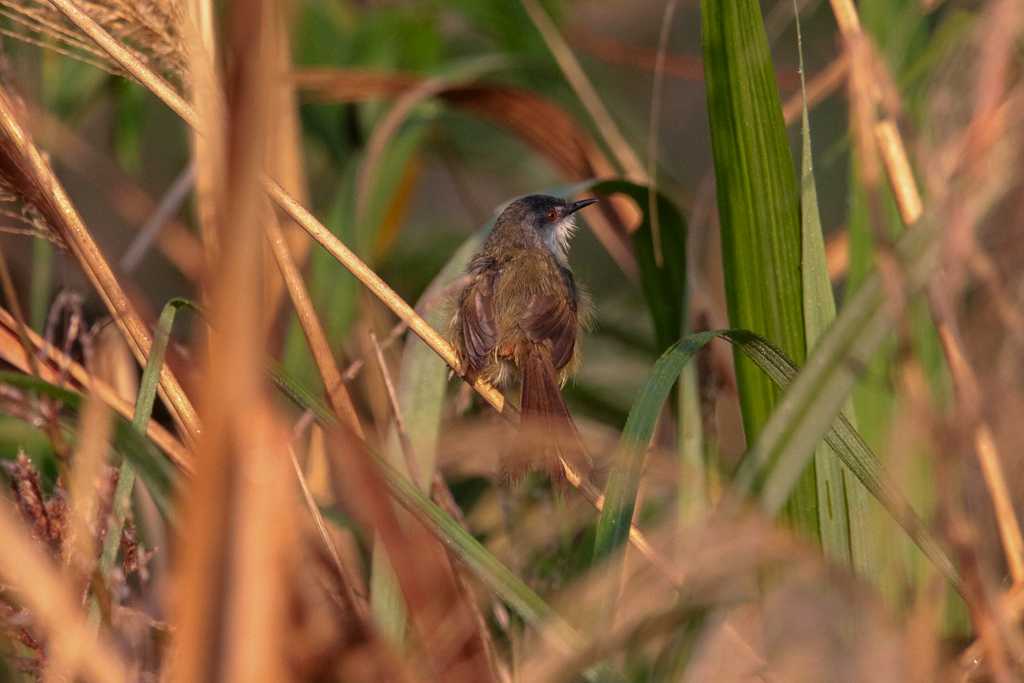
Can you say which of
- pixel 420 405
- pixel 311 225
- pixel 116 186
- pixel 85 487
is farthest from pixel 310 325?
pixel 116 186

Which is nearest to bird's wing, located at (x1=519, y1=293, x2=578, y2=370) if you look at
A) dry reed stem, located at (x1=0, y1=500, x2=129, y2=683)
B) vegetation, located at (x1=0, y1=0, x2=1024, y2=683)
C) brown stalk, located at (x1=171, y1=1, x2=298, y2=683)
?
vegetation, located at (x1=0, y1=0, x2=1024, y2=683)

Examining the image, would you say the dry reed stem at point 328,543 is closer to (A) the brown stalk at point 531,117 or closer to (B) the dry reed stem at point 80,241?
(B) the dry reed stem at point 80,241

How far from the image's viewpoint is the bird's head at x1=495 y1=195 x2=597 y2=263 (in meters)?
3.58

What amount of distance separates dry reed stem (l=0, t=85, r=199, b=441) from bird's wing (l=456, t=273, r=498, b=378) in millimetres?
1038

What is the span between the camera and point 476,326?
3.06 meters

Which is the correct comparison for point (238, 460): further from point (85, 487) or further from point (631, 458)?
point (85, 487)

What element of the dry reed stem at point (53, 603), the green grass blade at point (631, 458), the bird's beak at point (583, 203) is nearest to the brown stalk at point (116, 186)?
the bird's beak at point (583, 203)

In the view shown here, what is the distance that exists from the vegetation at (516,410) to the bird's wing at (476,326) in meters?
0.09

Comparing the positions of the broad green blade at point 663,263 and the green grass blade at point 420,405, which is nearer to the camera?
the green grass blade at point 420,405

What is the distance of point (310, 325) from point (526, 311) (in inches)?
46.4

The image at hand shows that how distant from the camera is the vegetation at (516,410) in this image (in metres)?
1.12

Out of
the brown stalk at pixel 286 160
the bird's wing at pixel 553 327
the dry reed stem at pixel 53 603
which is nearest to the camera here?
the dry reed stem at pixel 53 603

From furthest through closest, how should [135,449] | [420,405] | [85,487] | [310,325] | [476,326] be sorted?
[476,326] → [420,405] → [310,325] → [85,487] → [135,449]

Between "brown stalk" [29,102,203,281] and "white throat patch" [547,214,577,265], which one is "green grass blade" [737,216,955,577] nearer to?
"brown stalk" [29,102,203,281]
